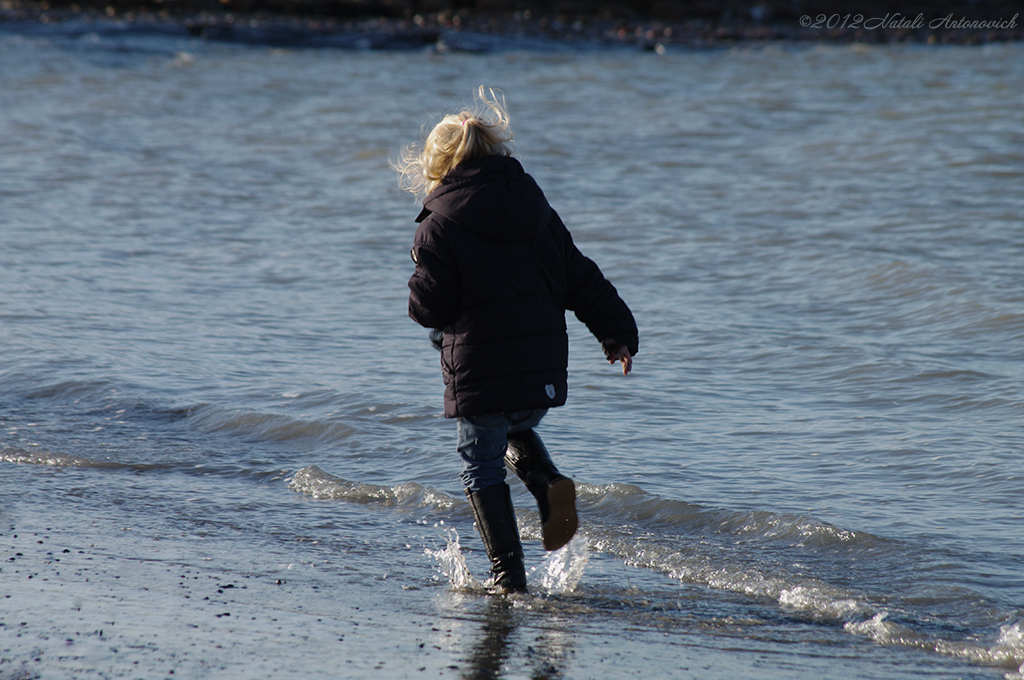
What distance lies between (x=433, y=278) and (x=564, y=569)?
120cm

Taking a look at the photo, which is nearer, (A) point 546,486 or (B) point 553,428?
(A) point 546,486

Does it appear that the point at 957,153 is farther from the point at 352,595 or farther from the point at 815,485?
the point at 352,595

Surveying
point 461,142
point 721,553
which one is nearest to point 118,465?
point 461,142

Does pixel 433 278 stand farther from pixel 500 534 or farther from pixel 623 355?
pixel 500 534

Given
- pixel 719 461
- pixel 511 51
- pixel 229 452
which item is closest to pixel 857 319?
pixel 719 461

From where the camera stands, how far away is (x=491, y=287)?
3320 mm

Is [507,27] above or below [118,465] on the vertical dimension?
above

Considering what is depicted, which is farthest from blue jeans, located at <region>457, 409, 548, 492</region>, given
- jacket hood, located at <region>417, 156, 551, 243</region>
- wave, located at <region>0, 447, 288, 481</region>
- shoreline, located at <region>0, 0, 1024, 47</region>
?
shoreline, located at <region>0, 0, 1024, 47</region>

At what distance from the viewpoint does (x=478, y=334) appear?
333 centimetres

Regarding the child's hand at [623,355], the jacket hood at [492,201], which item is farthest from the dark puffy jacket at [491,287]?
the child's hand at [623,355]

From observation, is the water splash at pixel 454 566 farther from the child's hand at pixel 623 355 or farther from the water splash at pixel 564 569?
the child's hand at pixel 623 355

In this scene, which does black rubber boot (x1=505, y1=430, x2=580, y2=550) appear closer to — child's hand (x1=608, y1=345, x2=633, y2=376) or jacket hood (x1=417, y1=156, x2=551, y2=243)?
child's hand (x1=608, y1=345, x2=633, y2=376)

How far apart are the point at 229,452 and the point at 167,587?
1.77 m

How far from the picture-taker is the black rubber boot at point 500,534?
356 cm
